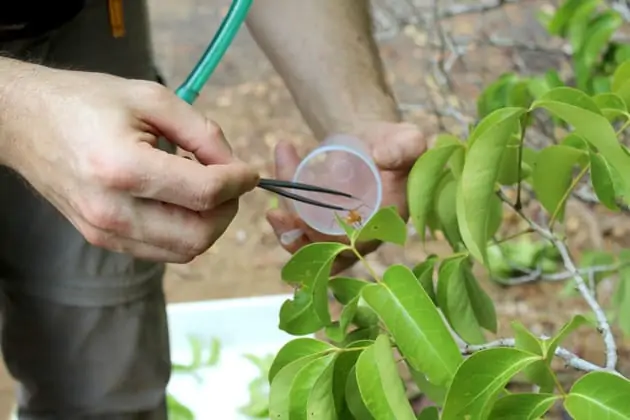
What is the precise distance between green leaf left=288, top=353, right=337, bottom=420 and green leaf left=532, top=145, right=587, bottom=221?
19 centimetres

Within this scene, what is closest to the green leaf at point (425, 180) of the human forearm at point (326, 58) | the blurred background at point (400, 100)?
the human forearm at point (326, 58)

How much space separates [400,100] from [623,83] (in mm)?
1522

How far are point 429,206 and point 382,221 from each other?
0.05m

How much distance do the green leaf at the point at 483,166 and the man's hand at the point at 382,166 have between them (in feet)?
A: 0.69

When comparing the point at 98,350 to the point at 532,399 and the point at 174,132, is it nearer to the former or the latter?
the point at 174,132

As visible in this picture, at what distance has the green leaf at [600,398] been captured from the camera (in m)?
0.39

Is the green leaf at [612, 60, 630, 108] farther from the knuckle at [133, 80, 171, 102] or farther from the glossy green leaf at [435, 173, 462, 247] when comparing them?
the knuckle at [133, 80, 171, 102]

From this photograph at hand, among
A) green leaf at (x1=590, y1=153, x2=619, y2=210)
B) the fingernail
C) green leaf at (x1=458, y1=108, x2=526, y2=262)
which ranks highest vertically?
green leaf at (x1=458, y1=108, x2=526, y2=262)

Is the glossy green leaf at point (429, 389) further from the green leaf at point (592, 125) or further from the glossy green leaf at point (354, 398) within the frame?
the green leaf at point (592, 125)

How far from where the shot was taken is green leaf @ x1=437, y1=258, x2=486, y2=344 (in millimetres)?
555

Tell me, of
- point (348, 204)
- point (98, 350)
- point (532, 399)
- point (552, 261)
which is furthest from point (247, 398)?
Answer: point (532, 399)

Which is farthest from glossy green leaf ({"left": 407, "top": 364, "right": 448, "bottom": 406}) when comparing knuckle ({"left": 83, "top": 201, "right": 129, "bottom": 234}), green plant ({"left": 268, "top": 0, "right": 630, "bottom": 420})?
knuckle ({"left": 83, "top": 201, "right": 129, "bottom": 234})

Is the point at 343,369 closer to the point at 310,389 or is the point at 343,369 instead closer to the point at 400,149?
the point at 310,389

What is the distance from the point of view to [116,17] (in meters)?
0.86
